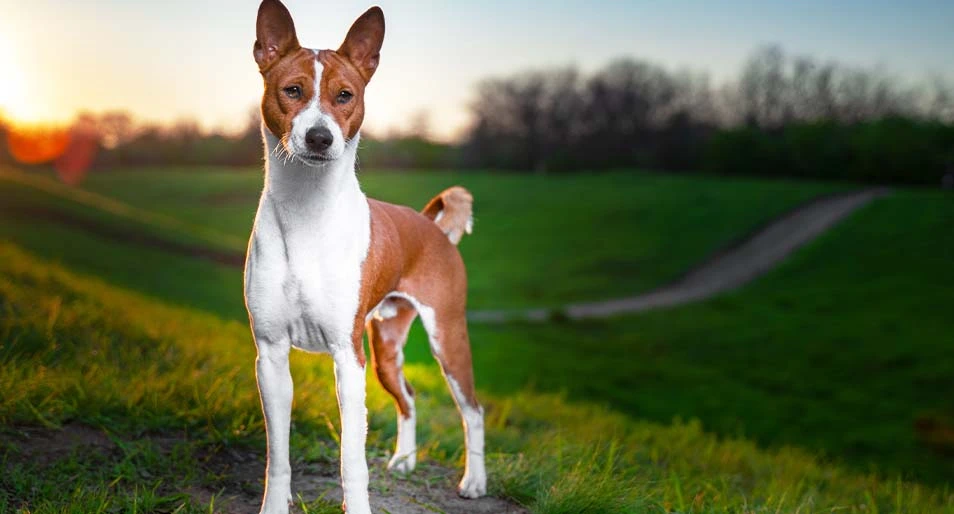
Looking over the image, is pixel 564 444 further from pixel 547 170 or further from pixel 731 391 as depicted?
pixel 547 170

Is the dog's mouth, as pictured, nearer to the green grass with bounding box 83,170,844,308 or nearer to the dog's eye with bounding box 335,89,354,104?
the dog's eye with bounding box 335,89,354,104

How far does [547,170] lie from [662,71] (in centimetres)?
1123

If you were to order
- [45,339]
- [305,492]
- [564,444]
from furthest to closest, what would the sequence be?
[45,339] < [564,444] < [305,492]

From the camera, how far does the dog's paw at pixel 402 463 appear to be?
5695 millimetres

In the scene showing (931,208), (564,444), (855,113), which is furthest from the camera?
(855,113)

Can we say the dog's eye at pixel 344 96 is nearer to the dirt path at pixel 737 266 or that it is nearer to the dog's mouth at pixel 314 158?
the dog's mouth at pixel 314 158

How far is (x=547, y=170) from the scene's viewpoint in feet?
195

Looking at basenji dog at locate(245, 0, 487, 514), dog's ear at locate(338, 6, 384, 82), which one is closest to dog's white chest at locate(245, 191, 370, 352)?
basenji dog at locate(245, 0, 487, 514)

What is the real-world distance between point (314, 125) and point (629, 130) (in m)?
58.0

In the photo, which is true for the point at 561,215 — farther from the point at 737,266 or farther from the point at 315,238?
the point at 315,238

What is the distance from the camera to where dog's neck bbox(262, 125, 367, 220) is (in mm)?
4148

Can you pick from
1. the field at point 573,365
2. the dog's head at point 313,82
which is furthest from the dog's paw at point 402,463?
the dog's head at point 313,82

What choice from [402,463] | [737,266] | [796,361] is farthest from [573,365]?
[737,266]

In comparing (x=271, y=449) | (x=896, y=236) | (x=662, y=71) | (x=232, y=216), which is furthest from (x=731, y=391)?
(x=662, y=71)
